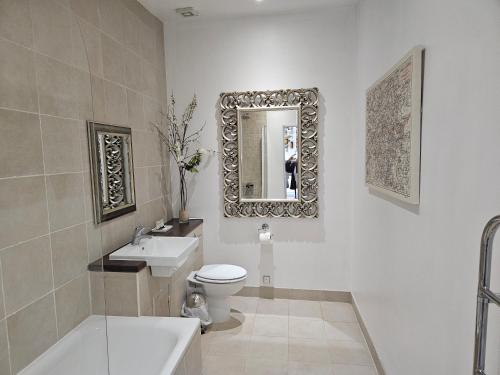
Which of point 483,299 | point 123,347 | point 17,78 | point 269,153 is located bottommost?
point 123,347

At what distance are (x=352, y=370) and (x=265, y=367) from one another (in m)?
0.60

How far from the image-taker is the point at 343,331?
2.74 m

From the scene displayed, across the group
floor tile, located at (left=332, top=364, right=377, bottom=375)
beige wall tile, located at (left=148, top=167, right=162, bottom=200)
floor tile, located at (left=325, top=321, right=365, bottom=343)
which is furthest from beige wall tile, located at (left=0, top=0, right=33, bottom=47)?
floor tile, located at (left=325, top=321, right=365, bottom=343)

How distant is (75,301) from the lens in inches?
66.1

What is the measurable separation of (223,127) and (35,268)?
2103 mm

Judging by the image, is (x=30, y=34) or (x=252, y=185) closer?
(x=30, y=34)

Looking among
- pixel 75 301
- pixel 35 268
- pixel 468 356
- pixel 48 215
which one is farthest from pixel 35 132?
pixel 468 356

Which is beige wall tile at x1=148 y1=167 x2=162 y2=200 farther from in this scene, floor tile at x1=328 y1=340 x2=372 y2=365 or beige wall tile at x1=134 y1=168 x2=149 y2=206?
floor tile at x1=328 y1=340 x2=372 y2=365

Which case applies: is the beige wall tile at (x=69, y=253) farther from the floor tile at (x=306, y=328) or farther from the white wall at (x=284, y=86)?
the floor tile at (x=306, y=328)

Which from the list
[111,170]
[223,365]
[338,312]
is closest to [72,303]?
[111,170]

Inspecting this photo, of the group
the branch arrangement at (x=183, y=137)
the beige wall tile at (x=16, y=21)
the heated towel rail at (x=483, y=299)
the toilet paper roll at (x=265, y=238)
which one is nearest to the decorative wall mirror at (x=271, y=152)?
the toilet paper roll at (x=265, y=238)

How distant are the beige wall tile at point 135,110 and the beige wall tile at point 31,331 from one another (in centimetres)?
154

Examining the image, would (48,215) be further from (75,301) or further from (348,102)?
(348,102)

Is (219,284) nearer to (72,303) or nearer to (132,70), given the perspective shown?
(72,303)
